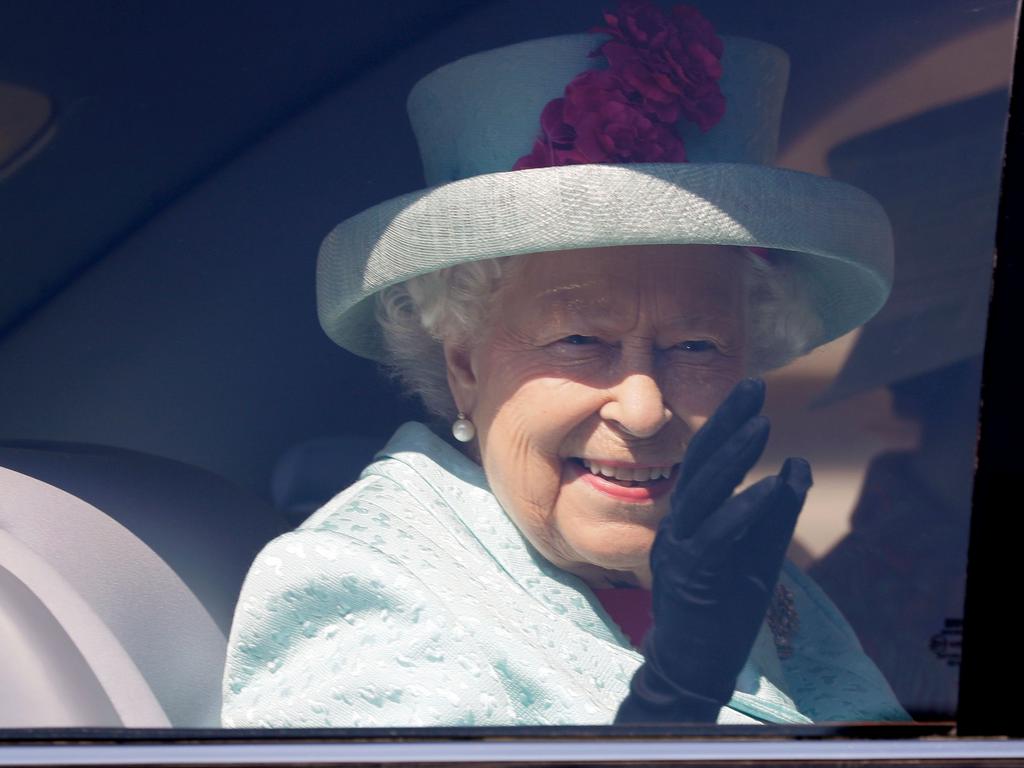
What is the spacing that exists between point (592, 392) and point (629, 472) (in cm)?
12

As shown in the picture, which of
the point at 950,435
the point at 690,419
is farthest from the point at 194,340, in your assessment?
the point at 950,435

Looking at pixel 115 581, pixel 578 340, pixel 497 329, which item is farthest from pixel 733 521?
pixel 115 581

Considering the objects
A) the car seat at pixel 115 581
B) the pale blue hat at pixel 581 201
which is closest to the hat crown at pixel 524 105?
the pale blue hat at pixel 581 201

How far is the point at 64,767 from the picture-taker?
4.53 feet

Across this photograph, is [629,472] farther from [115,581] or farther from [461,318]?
[115,581]

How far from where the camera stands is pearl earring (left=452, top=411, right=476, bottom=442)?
1674mm

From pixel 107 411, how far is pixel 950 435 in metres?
1.05

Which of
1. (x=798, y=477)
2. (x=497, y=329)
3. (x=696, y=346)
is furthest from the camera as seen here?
(x=497, y=329)

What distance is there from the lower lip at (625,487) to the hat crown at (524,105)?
0.43 m

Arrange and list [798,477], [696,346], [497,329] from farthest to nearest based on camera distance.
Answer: [497,329] → [696,346] → [798,477]

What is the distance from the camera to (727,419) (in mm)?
1460

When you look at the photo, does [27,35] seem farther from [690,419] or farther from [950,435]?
[950,435]

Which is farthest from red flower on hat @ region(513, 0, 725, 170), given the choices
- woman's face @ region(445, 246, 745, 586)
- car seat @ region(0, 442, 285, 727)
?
car seat @ region(0, 442, 285, 727)

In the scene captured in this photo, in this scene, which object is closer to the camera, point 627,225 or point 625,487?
point 627,225
